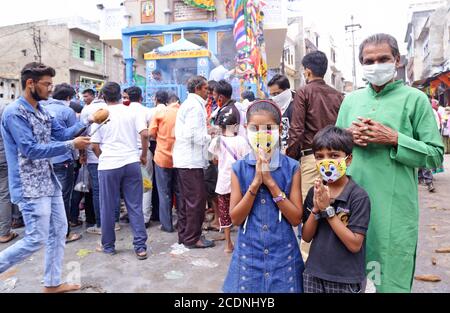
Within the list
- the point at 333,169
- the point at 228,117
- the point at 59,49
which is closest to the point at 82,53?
the point at 59,49

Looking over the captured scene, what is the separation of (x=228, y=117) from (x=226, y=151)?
0.39 meters

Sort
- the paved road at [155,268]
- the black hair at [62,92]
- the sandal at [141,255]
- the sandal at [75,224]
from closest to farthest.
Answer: the paved road at [155,268] < the sandal at [141,255] < the black hair at [62,92] < the sandal at [75,224]

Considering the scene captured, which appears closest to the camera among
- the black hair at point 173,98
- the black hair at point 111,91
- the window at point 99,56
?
the black hair at point 111,91

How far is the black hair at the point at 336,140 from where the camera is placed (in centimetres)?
174

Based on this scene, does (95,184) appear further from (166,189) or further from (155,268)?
(155,268)

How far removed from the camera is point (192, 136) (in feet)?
13.1

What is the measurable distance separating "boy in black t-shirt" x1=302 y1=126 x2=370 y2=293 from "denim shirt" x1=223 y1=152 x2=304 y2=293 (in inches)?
3.5

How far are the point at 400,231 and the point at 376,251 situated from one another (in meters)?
0.15

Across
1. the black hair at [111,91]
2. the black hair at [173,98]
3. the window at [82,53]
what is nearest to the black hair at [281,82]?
the black hair at [173,98]

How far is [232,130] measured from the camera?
4086 millimetres

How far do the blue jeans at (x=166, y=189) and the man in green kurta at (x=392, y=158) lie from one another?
3.15 metres

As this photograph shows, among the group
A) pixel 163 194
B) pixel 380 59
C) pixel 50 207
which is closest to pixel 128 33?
pixel 163 194

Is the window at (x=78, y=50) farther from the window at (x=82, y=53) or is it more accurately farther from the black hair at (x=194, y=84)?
the black hair at (x=194, y=84)

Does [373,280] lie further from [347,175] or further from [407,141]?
[407,141]
